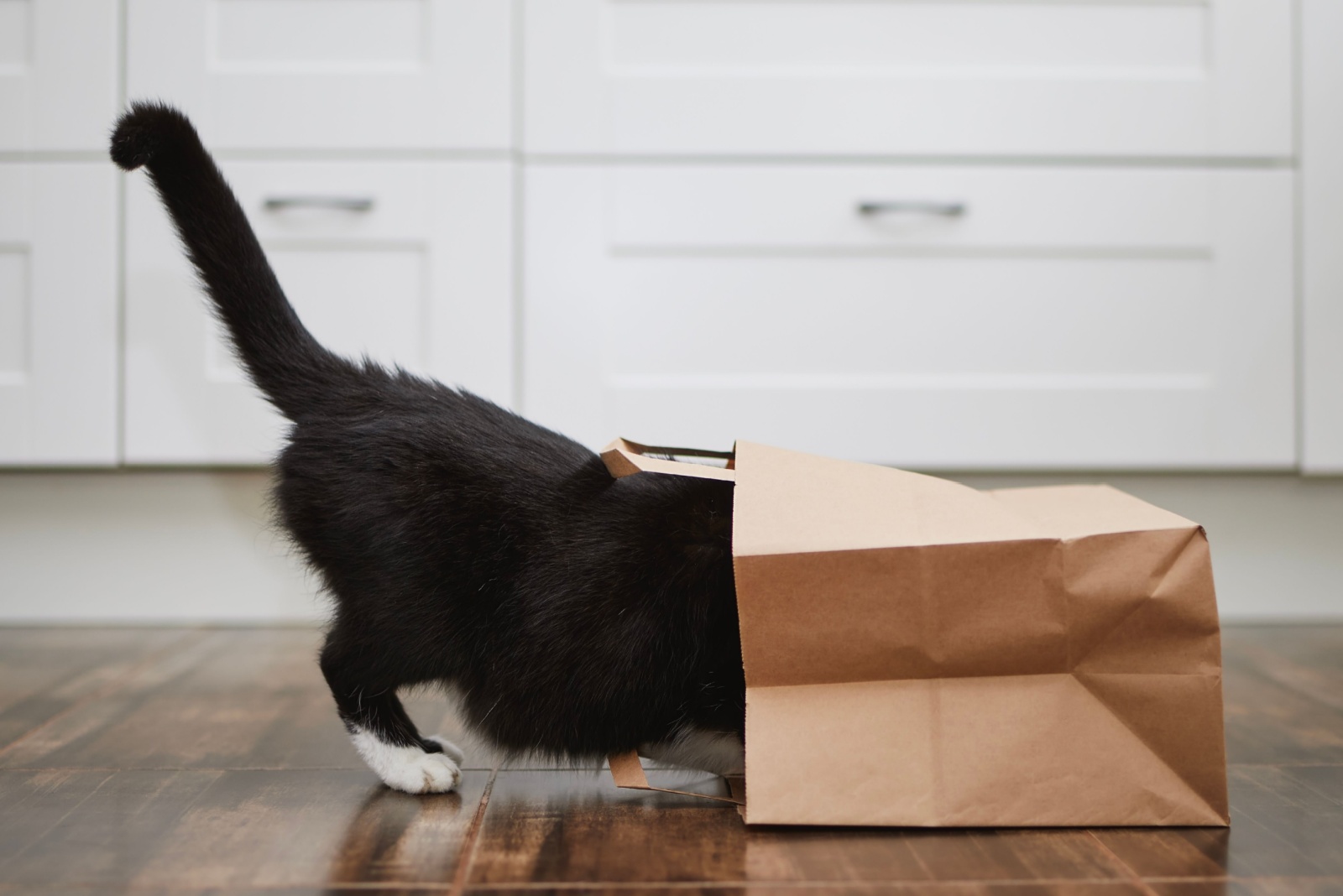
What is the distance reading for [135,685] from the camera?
3.83ft

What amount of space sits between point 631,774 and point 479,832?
127 millimetres

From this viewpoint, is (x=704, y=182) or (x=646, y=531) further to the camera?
(x=704, y=182)

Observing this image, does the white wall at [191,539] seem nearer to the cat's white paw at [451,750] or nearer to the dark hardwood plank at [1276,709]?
the dark hardwood plank at [1276,709]

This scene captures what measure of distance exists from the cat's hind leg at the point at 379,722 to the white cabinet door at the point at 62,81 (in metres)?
1.01

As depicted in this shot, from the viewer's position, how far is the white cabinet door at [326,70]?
1.45m

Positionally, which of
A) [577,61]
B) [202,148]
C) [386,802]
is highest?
[577,61]

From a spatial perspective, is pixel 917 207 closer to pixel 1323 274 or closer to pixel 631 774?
pixel 1323 274

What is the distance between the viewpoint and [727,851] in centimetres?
70

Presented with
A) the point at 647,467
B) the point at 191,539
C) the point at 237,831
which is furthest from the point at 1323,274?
the point at 191,539

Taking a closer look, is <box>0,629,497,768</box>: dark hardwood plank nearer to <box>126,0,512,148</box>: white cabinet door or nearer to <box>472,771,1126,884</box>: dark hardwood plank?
<box>472,771,1126,884</box>: dark hardwood plank

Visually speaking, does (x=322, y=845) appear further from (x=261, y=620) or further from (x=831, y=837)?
(x=261, y=620)

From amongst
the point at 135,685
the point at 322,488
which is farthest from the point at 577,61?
the point at 135,685

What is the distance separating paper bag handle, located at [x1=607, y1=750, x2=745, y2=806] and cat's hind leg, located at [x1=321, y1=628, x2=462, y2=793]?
14 cm

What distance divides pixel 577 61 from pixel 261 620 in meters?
0.95
